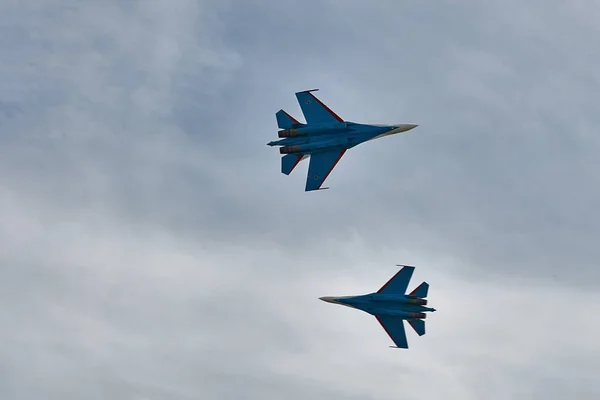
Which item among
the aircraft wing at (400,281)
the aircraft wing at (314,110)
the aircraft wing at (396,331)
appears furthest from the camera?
the aircraft wing at (400,281)

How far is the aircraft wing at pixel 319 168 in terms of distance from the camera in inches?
4316

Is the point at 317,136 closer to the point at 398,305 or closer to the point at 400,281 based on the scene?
the point at 400,281

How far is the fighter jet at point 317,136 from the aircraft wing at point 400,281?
2419cm

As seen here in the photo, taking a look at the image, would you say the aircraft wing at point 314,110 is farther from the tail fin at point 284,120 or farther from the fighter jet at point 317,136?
the tail fin at point 284,120

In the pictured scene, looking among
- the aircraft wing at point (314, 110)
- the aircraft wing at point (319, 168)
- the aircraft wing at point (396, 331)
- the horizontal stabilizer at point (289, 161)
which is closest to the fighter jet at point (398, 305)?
the aircraft wing at point (396, 331)

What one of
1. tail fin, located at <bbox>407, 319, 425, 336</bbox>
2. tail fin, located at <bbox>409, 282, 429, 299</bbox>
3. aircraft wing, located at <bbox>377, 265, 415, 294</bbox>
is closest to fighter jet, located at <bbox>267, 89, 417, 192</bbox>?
aircraft wing, located at <bbox>377, 265, 415, 294</bbox>

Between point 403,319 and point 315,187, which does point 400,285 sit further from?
point 315,187

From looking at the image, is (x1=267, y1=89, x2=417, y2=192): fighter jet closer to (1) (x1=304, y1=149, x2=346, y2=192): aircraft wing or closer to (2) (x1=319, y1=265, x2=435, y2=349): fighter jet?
(1) (x1=304, y1=149, x2=346, y2=192): aircraft wing

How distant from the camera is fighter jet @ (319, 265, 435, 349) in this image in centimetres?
11431

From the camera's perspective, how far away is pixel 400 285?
117500 millimetres

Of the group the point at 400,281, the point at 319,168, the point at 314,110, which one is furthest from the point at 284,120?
the point at 400,281

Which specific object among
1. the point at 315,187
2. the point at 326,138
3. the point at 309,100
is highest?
the point at 309,100

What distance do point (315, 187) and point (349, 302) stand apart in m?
26.5

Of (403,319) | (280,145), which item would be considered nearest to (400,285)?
(403,319)
